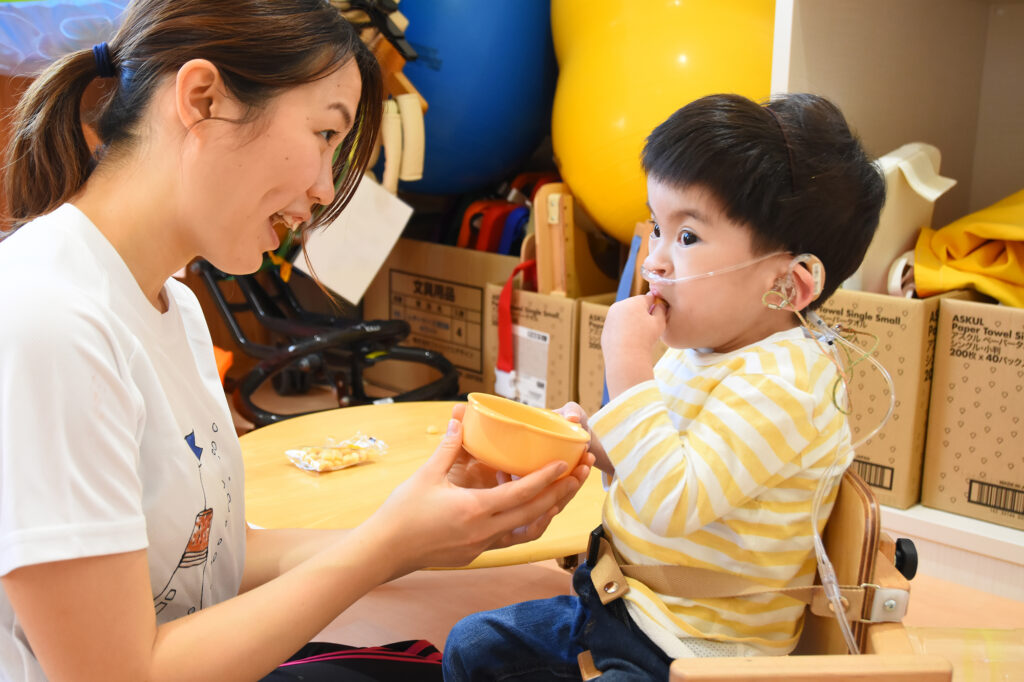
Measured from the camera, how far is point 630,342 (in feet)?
3.00

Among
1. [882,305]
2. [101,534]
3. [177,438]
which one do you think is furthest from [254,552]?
[882,305]

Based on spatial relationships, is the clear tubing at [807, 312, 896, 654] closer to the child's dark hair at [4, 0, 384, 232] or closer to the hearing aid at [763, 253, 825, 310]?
the hearing aid at [763, 253, 825, 310]

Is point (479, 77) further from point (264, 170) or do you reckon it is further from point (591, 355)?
point (264, 170)

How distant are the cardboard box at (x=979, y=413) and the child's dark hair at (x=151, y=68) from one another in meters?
1.18

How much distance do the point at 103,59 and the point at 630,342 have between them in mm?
567

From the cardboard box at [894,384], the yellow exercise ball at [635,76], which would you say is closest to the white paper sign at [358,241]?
the yellow exercise ball at [635,76]

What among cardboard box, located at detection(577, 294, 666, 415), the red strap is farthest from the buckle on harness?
the red strap

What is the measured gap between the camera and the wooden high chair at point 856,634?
0.65 meters

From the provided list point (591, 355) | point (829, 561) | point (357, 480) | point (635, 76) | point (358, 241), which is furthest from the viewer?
point (358, 241)

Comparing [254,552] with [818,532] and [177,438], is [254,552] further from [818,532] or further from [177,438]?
[818,532]

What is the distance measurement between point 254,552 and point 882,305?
3.81ft

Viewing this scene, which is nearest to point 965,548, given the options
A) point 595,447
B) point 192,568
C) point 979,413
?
point 979,413

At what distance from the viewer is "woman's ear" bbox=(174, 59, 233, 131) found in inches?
29.1

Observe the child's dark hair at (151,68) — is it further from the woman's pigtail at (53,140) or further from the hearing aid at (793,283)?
the hearing aid at (793,283)
